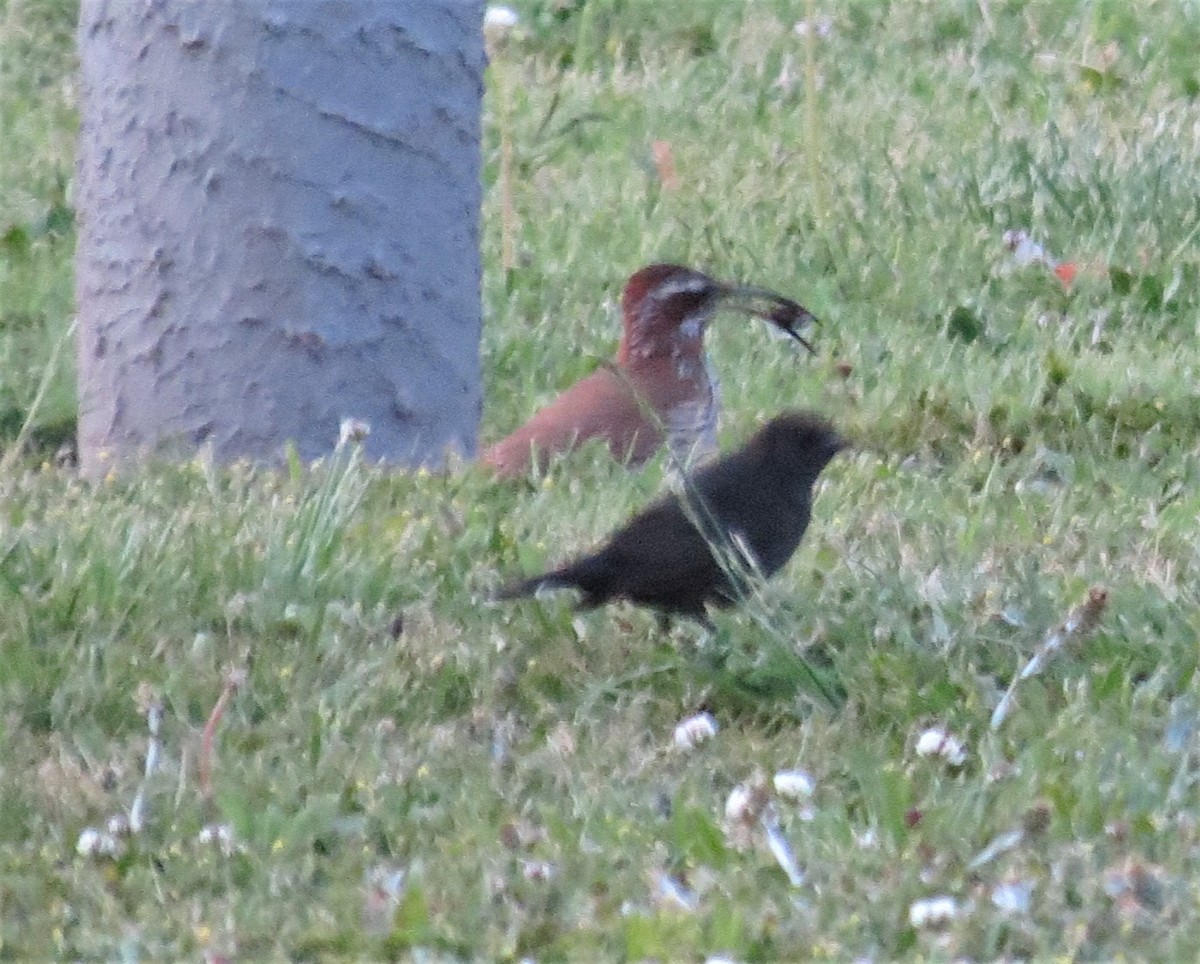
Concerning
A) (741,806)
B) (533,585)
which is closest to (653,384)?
(533,585)

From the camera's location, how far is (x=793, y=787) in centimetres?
372

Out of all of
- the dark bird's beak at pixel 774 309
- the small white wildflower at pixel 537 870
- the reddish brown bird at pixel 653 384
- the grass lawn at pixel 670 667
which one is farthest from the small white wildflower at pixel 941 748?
the dark bird's beak at pixel 774 309

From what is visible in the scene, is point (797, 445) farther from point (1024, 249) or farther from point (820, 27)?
point (820, 27)

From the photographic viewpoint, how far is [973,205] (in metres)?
7.98

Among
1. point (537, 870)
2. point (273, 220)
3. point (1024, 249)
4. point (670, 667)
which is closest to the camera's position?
point (537, 870)

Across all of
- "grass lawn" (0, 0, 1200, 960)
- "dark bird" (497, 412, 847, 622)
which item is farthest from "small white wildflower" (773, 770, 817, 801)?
"dark bird" (497, 412, 847, 622)

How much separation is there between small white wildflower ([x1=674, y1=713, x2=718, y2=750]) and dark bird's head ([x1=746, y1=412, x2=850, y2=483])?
0.79m

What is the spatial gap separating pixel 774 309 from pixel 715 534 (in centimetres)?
282

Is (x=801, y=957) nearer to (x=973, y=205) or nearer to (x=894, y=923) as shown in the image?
(x=894, y=923)

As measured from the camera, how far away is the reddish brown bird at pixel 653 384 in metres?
6.03

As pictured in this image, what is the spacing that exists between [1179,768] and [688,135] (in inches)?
219

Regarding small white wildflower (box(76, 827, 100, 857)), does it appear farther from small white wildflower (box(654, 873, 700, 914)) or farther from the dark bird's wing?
the dark bird's wing

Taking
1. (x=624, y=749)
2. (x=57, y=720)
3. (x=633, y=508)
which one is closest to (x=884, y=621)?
(x=624, y=749)

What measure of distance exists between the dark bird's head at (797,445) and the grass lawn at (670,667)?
0.24 m
